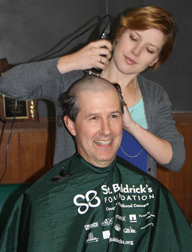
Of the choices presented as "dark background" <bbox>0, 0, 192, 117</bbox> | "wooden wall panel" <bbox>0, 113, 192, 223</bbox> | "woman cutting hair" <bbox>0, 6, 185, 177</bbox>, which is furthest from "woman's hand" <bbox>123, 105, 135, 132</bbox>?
"dark background" <bbox>0, 0, 192, 117</bbox>

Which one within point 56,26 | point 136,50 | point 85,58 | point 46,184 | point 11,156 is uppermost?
point 56,26

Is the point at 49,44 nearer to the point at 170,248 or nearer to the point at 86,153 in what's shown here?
the point at 86,153

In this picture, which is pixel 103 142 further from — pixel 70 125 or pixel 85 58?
pixel 85 58

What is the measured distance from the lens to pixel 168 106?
1.66 meters

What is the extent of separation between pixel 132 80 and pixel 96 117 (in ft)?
1.52

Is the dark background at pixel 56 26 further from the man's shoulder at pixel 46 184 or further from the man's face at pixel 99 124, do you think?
the man's face at pixel 99 124

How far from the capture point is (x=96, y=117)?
1.35m

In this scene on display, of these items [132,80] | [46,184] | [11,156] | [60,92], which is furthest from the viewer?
[11,156]

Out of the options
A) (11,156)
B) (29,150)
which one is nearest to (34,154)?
(29,150)

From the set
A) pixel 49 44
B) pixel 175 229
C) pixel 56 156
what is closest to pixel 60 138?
pixel 56 156

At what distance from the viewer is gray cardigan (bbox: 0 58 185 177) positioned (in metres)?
1.25

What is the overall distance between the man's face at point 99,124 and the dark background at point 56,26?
1.61 m

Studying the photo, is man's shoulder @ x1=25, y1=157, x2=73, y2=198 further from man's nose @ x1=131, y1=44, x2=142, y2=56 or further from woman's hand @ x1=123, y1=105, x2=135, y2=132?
man's nose @ x1=131, y1=44, x2=142, y2=56

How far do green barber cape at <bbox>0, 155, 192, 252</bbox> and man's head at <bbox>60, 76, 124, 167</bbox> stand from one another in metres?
0.14
